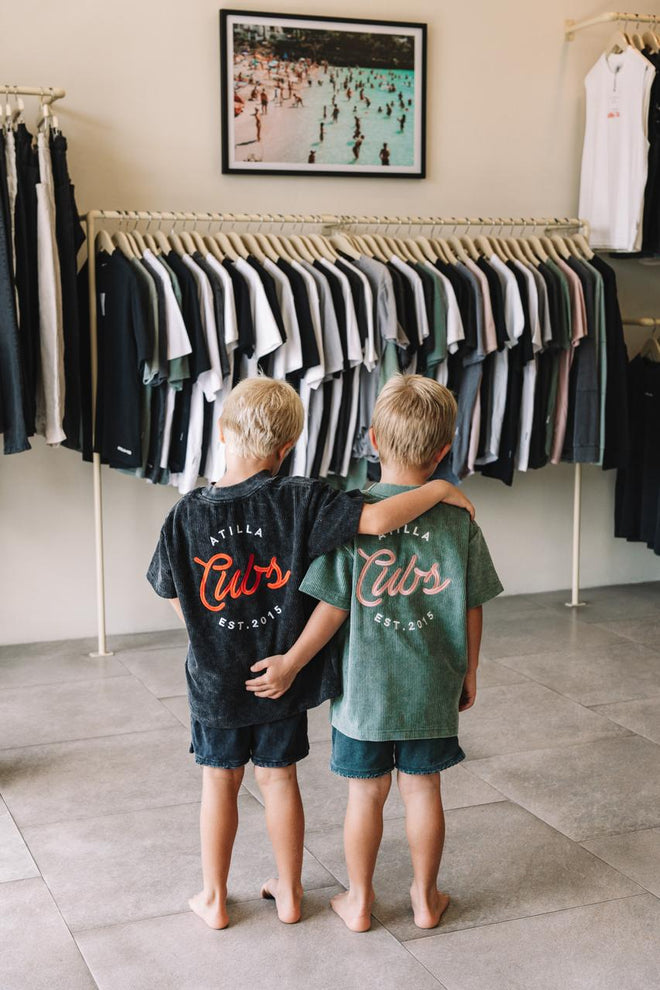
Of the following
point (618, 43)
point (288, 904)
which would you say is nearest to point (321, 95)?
point (618, 43)

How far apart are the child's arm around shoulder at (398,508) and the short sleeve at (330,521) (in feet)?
0.06

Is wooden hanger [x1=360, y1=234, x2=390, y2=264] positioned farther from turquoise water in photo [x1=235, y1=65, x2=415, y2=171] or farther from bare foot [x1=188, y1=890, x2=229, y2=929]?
bare foot [x1=188, y1=890, x2=229, y2=929]

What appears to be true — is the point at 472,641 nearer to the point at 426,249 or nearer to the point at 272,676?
the point at 272,676

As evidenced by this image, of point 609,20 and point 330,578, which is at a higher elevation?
point 609,20

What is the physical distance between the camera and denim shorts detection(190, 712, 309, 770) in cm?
213

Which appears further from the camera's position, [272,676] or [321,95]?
[321,95]

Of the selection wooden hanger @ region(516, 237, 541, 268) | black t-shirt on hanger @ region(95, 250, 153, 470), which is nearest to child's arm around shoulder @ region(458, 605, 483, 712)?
black t-shirt on hanger @ region(95, 250, 153, 470)

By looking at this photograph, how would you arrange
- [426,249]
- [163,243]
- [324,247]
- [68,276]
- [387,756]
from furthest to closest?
[426,249] → [324,247] → [163,243] → [68,276] → [387,756]

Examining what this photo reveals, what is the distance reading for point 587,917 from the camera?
2.23 meters

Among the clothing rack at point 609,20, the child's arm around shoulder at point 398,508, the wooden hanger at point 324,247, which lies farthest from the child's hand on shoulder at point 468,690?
the clothing rack at point 609,20

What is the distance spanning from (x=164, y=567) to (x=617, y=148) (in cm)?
343

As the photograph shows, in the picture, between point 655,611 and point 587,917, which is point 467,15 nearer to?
point 655,611

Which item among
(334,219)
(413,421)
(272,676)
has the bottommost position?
(272,676)

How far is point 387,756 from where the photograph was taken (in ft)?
6.98
